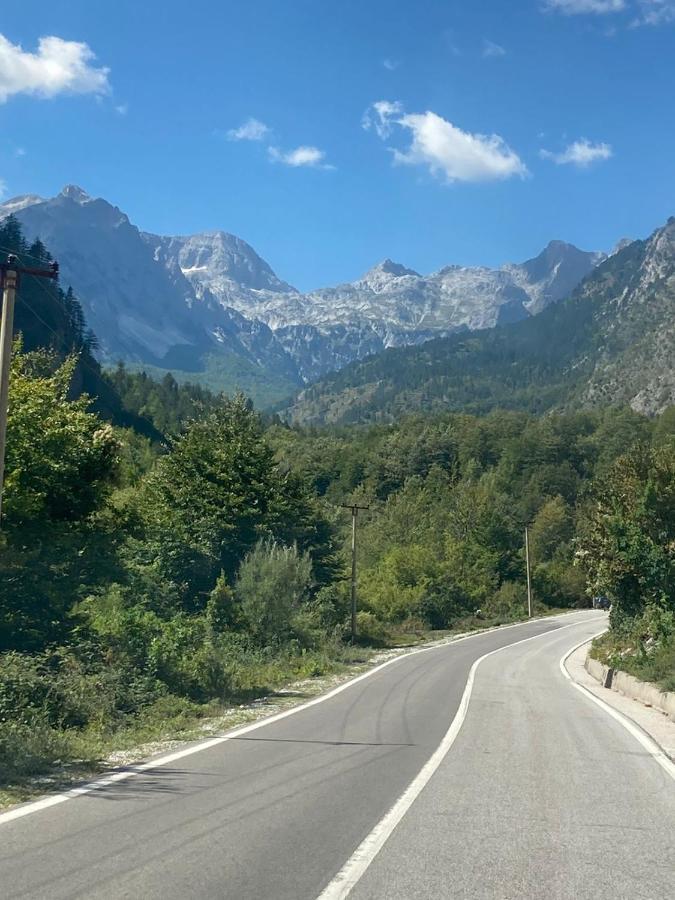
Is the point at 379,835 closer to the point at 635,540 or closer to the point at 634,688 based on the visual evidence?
the point at 634,688

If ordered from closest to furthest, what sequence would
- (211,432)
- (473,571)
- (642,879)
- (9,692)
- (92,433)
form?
(642,879)
(9,692)
(92,433)
(211,432)
(473,571)

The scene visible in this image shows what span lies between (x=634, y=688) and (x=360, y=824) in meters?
17.0

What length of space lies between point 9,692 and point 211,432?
31.3 meters

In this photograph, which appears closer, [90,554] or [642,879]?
[642,879]

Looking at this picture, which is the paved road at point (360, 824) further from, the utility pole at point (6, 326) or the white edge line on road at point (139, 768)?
the utility pole at point (6, 326)

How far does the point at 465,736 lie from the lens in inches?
524

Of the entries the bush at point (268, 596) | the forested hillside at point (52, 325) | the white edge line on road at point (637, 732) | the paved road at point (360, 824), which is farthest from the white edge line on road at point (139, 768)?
the forested hillside at point (52, 325)

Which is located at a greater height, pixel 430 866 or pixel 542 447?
pixel 542 447

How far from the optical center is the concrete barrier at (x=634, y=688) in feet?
58.6

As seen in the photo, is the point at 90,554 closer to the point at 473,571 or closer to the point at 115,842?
the point at 115,842

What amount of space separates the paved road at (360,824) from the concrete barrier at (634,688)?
16.7ft

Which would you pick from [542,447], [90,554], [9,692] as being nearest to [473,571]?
[542,447]

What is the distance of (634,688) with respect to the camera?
72.5 ft

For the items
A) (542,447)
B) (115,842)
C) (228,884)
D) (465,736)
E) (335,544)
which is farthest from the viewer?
(542,447)
